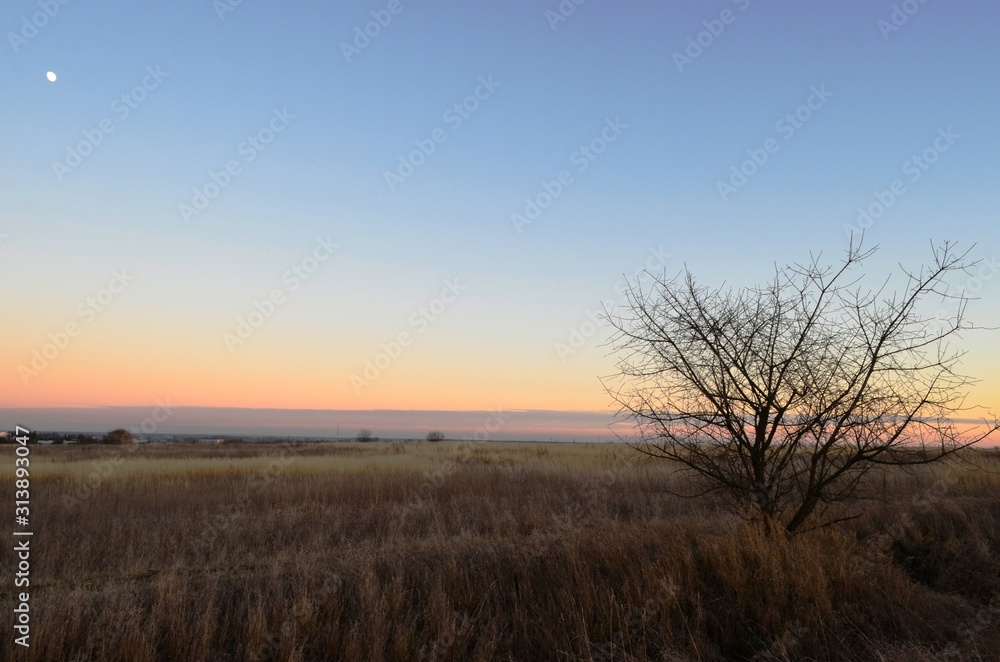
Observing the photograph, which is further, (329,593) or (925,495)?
(925,495)

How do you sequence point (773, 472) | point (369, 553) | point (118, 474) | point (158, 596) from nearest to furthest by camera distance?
1. point (158, 596)
2. point (773, 472)
3. point (369, 553)
4. point (118, 474)

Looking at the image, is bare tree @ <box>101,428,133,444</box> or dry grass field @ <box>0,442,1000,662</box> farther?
bare tree @ <box>101,428,133,444</box>

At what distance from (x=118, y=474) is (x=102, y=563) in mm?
11585

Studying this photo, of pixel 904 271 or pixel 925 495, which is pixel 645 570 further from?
pixel 925 495

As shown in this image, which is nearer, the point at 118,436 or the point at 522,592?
the point at 522,592

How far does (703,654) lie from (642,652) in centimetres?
62

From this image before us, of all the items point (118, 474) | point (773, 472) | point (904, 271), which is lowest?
point (118, 474)

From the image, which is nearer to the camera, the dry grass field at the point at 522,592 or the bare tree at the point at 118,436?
the dry grass field at the point at 522,592

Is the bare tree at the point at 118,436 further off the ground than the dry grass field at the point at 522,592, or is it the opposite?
the dry grass field at the point at 522,592

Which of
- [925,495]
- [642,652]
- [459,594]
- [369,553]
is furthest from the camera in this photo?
[925,495]

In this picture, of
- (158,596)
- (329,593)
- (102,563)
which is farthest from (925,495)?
(102,563)

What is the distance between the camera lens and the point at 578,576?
627cm

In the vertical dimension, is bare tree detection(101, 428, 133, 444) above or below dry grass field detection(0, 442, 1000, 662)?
below

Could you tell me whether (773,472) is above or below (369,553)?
above
